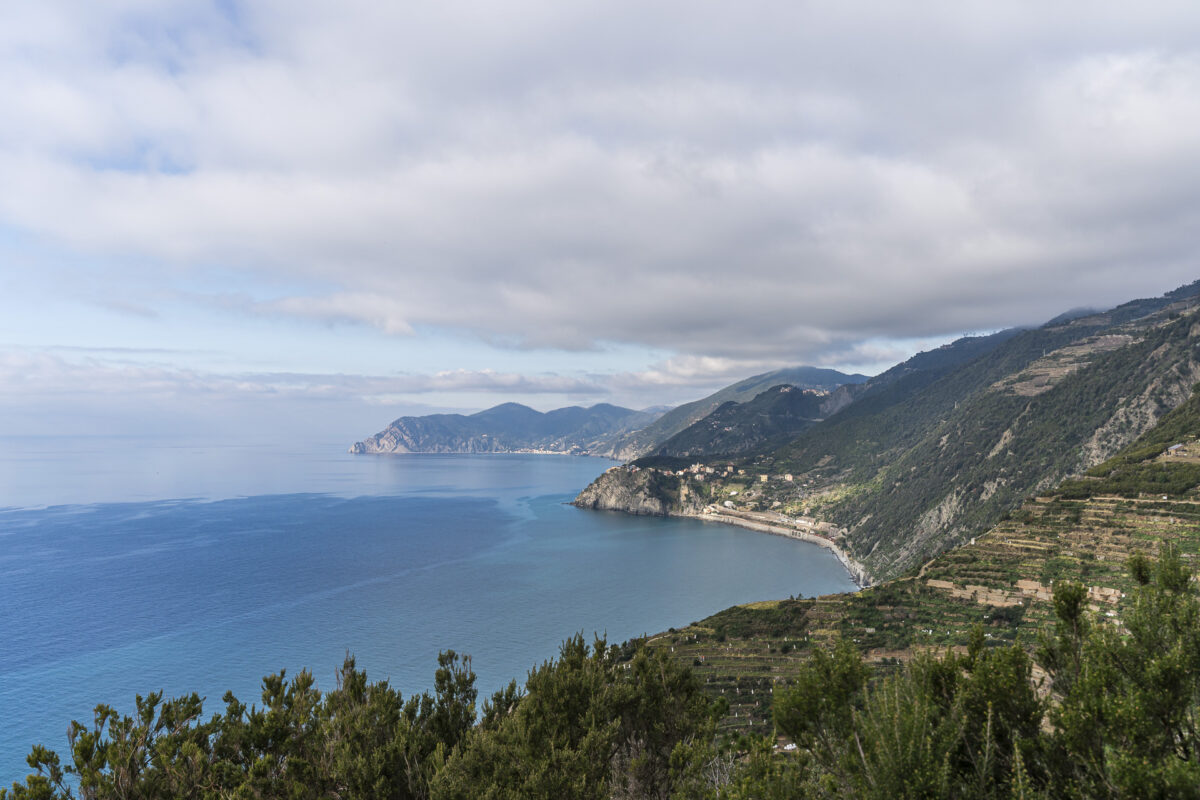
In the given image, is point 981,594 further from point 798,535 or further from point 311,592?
point 798,535

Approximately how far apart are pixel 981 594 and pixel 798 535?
10234 centimetres

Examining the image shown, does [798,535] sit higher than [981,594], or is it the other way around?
[981,594]

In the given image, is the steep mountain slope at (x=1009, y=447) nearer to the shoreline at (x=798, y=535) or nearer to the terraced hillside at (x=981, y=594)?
the shoreline at (x=798, y=535)

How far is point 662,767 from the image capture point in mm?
17125

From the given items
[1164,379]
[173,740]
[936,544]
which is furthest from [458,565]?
[1164,379]

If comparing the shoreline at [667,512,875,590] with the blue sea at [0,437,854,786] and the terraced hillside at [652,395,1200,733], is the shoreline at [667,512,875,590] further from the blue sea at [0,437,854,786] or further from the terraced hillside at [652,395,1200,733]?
the terraced hillside at [652,395,1200,733]

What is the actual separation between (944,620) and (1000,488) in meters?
81.3

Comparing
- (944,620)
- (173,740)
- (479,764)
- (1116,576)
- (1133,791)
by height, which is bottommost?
(944,620)

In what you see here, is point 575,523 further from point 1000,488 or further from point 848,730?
point 848,730

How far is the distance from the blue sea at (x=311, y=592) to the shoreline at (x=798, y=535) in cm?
448

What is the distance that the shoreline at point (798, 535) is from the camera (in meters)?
117

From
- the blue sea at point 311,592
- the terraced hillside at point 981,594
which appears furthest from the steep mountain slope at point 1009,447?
the terraced hillside at point 981,594

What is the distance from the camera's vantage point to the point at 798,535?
15788 cm

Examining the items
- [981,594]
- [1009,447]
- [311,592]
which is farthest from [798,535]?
[311,592]
